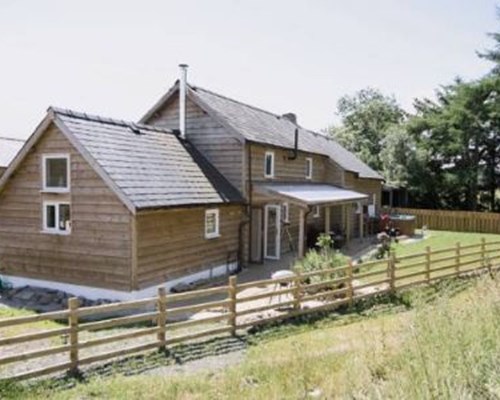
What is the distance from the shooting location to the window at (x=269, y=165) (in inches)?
836

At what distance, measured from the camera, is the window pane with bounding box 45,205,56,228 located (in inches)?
600

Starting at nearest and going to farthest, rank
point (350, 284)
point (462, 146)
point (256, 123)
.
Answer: point (350, 284)
point (256, 123)
point (462, 146)

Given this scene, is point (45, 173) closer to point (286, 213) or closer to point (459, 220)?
point (286, 213)

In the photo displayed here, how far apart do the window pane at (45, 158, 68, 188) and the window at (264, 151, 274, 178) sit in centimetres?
883

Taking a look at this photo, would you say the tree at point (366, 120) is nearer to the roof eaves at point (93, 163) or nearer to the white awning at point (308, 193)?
the white awning at point (308, 193)

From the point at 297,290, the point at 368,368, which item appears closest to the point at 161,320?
the point at 297,290

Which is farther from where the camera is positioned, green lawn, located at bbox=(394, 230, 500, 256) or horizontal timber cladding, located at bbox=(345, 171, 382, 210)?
horizontal timber cladding, located at bbox=(345, 171, 382, 210)

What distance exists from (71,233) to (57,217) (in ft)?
2.80

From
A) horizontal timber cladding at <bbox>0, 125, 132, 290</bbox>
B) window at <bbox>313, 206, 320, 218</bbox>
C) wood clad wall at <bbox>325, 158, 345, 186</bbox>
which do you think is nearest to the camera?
horizontal timber cladding at <bbox>0, 125, 132, 290</bbox>

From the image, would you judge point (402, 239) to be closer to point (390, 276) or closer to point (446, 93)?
point (390, 276)

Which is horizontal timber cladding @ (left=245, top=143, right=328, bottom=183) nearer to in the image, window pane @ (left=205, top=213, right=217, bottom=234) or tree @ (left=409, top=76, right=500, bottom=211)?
window pane @ (left=205, top=213, right=217, bottom=234)

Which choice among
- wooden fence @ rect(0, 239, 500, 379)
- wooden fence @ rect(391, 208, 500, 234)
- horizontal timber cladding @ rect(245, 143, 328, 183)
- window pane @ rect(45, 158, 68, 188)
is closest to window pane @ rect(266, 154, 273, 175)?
horizontal timber cladding @ rect(245, 143, 328, 183)

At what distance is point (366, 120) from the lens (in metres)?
64.4

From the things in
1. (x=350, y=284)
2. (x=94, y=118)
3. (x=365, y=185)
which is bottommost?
(x=350, y=284)
